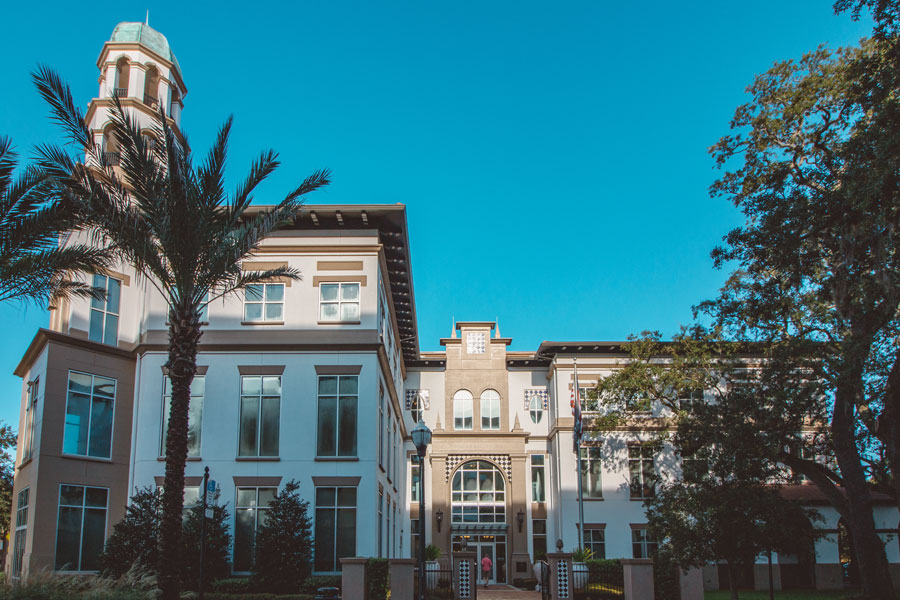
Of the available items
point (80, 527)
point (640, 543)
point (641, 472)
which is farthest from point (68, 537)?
point (641, 472)

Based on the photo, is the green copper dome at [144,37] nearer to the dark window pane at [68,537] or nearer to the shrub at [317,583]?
the dark window pane at [68,537]

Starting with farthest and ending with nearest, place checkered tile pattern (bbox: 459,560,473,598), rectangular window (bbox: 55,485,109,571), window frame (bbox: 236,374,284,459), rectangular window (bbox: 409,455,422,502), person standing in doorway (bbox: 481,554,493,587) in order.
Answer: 1. rectangular window (bbox: 409,455,422,502)
2. person standing in doorway (bbox: 481,554,493,587)
3. checkered tile pattern (bbox: 459,560,473,598)
4. window frame (bbox: 236,374,284,459)
5. rectangular window (bbox: 55,485,109,571)

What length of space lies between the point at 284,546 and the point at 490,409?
24236 millimetres

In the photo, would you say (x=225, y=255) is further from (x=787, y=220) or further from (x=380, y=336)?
(x=787, y=220)

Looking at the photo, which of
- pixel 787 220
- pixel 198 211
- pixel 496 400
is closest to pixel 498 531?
pixel 496 400

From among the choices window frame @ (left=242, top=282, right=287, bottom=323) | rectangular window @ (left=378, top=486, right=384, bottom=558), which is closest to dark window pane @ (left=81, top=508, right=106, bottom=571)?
window frame @ (left=242, top=282, right=287, bottom=323)

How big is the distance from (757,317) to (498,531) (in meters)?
23.4

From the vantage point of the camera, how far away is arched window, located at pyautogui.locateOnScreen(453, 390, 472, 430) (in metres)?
46.8

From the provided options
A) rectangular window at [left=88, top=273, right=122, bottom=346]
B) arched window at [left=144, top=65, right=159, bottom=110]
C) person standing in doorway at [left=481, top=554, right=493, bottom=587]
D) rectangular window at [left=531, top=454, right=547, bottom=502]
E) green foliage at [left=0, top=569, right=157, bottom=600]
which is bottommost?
person standing in doorway at [left=481, top=554, right=493, bottom=587]

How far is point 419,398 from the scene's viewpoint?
155 feet

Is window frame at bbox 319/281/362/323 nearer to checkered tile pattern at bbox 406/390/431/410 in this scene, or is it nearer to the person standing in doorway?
the person standing in doorway

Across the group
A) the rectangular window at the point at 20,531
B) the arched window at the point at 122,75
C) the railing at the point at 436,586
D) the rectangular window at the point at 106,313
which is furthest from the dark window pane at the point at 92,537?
the arched window at the point at 122,75

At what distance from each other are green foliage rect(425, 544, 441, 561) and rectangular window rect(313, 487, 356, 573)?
13.7 m

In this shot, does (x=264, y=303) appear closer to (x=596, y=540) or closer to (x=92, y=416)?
(x=92, y=416)
